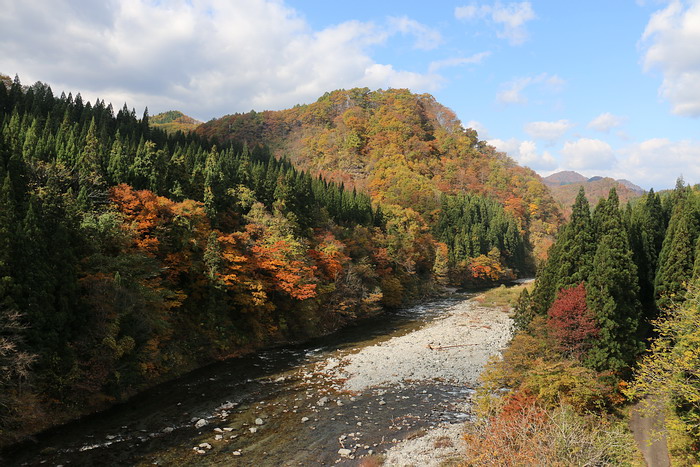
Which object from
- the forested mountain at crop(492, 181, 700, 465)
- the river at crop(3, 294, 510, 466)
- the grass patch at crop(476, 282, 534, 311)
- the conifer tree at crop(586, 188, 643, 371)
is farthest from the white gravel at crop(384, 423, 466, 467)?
the grass patch at crop(476, 282, 534, 311)

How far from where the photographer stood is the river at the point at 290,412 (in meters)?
17.5

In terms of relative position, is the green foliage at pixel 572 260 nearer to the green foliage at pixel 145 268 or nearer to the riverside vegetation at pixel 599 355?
the riverside vegetation at pixel 599 355

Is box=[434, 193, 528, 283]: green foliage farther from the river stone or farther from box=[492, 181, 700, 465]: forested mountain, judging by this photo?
the river stone

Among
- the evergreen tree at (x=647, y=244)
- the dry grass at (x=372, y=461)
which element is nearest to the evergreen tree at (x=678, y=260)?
the evergreen tree at (x=647, y=244)

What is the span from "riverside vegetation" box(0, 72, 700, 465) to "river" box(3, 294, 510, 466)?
80.9 inches

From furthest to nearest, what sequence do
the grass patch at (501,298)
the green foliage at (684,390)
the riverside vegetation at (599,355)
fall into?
the grass patch at (501,298)
the green foliage at (684,390)
the riverside vegetation at (599,355)

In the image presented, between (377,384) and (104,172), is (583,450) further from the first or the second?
(104,172)

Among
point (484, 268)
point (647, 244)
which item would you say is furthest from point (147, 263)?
point (484, 268)

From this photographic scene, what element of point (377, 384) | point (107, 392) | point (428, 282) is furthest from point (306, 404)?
point (428, 282)

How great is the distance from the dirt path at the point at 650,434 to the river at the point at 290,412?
8.01 metres

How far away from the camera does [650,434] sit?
15938mm

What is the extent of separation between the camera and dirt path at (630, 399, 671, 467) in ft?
57.2

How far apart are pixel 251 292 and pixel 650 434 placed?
27.7 meters

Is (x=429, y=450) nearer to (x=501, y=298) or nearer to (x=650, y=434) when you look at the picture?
(x=650, y=434)
